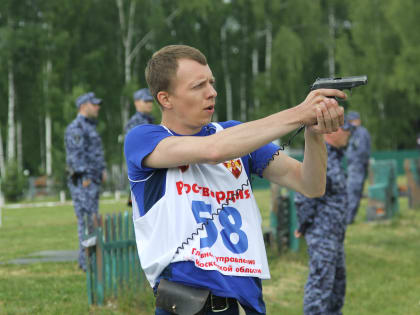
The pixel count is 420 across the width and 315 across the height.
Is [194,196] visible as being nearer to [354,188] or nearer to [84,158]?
[84,158]

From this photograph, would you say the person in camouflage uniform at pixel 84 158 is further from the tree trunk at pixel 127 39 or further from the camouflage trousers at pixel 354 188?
the tree trunk at pixel 127 39

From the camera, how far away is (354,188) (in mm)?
13211

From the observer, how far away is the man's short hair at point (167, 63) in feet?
8.96

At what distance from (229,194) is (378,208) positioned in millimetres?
11299

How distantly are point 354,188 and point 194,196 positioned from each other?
11.0 metres

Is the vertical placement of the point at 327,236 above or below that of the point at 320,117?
below

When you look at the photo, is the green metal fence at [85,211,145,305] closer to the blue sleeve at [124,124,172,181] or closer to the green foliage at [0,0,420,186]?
the blue sleeve at [124,124,172,181]

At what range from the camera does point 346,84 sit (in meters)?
2.38

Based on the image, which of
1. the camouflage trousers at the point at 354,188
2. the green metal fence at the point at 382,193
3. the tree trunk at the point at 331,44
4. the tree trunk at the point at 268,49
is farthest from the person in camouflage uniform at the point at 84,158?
the tree trunk at the point at 331,44

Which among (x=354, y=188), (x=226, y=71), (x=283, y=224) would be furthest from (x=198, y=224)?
(x=226, y=71)

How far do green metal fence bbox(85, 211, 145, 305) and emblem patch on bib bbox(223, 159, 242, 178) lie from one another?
3.89 meters

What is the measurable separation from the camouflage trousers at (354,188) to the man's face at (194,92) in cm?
1062

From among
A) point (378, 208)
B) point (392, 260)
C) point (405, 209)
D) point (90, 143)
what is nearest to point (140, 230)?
point (90, 143)

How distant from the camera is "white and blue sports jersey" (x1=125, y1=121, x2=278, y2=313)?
263 cm
